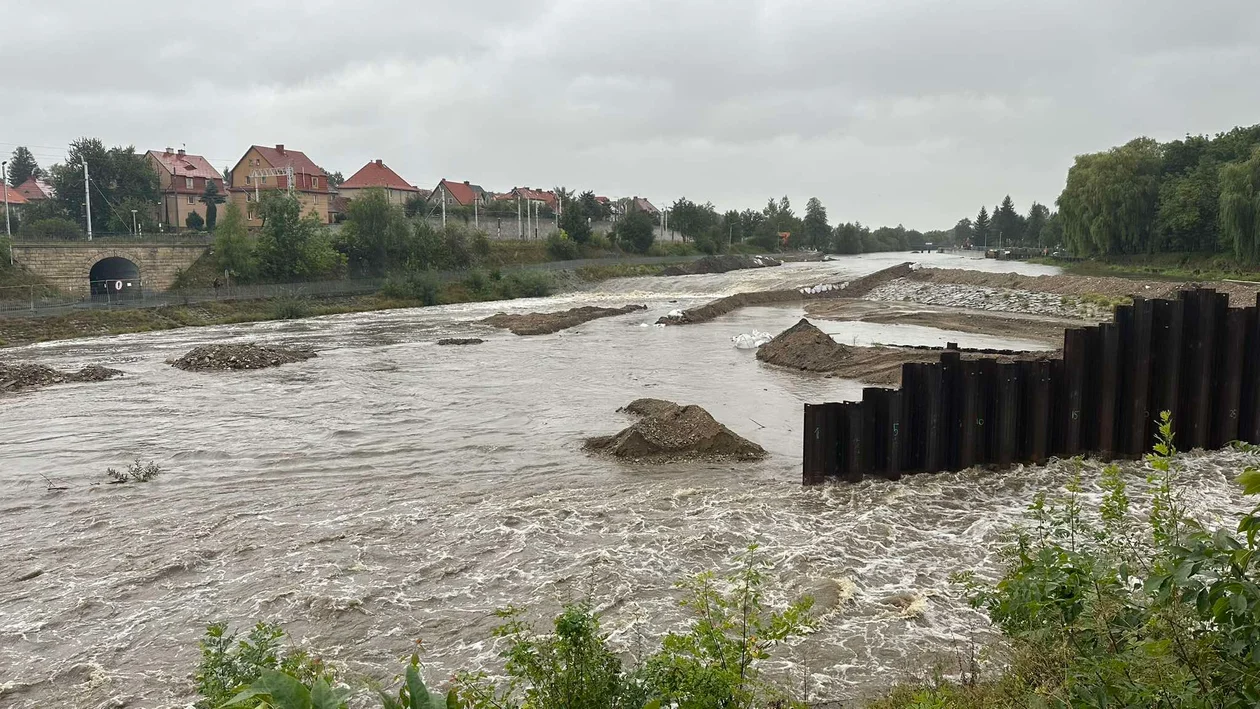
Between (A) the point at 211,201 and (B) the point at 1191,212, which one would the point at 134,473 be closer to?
(B) the point at 1191,212

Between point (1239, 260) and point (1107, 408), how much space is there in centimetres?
6411

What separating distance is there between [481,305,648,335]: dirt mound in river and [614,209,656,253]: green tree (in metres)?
58.3

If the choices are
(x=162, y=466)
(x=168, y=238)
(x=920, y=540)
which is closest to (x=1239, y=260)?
(x=920, y=540)

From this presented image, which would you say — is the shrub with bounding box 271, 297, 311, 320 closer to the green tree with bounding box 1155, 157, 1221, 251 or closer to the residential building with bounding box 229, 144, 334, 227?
the residential building with bounding box 229, 144, 334, 227

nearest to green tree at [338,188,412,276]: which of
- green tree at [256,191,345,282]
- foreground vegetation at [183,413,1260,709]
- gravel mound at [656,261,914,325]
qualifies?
green tree at [256,191,345,282]

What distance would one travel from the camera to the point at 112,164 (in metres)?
84.6

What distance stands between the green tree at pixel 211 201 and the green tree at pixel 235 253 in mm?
33387

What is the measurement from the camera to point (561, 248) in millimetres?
95812

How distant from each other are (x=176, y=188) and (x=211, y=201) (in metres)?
3.79

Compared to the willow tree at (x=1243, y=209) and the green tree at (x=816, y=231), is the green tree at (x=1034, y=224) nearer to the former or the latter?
the green tree at (x=816, y=231)

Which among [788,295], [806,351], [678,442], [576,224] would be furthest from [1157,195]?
[678,442]

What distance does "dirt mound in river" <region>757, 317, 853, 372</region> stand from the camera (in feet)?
84.1

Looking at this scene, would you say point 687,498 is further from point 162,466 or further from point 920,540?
point 162,466

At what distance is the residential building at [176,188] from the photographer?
91.4 metres
